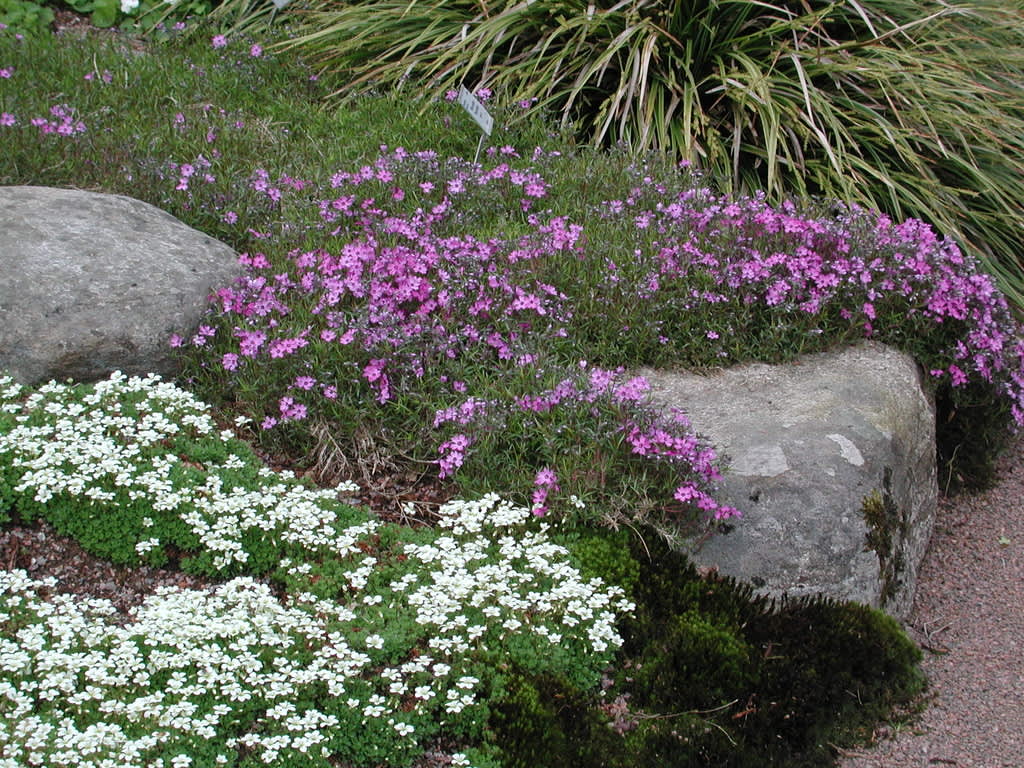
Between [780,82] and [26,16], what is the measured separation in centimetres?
515

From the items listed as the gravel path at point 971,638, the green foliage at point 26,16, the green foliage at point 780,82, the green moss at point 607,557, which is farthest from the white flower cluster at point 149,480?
the green foliage at point 26,16

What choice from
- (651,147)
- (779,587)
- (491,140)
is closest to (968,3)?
(651,147)

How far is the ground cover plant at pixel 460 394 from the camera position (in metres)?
3.46

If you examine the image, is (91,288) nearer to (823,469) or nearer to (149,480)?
(149,480)

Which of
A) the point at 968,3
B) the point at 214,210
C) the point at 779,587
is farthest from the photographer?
the point at 968,3

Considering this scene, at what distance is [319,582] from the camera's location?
371cm

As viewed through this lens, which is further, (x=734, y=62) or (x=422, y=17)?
(x=422, y=17)

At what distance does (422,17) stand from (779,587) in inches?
192

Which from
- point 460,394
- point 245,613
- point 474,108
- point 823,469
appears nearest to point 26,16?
point 474,108

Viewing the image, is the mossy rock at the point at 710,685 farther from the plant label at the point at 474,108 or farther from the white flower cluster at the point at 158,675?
the plant label at the point at 474,108

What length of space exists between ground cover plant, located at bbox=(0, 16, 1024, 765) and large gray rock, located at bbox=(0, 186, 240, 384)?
0.57 feet

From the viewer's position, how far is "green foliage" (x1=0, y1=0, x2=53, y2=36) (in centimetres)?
771

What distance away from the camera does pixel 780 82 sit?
658 cm

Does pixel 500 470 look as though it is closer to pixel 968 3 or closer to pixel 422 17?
pixel 422 17
